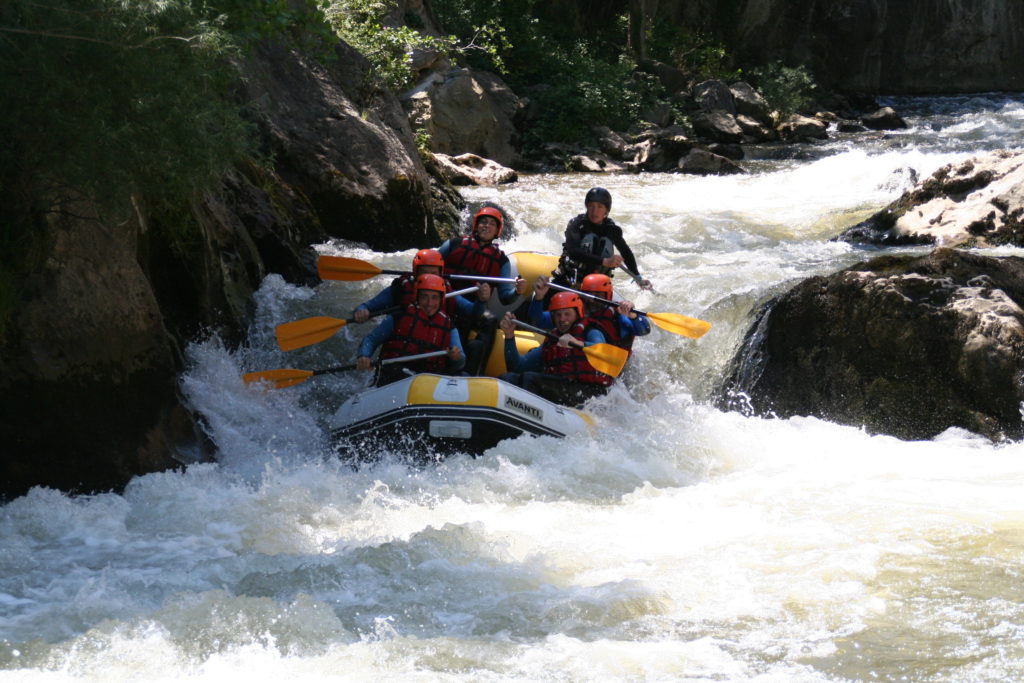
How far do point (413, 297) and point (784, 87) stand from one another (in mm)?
15376

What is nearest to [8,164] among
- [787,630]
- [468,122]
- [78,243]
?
[78,243]

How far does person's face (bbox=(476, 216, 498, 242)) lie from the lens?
7.70 meters

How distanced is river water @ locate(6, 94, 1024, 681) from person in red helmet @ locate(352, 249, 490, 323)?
2.08 feet

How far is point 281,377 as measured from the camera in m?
6.39

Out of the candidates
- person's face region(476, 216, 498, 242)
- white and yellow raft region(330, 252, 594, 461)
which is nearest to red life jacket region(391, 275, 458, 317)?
person's face region(476, 216, 498, 242)

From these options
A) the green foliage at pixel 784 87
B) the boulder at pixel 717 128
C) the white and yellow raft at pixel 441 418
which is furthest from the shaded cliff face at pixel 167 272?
the green foliage at pixel 784 87

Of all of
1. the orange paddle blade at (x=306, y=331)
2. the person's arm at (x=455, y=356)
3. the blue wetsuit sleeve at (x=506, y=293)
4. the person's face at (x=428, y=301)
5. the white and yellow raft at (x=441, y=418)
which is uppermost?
the person's face at (x=428, y=301)

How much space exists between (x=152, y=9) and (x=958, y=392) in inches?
176

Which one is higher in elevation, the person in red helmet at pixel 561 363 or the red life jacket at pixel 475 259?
Result: the red life jacket at pixel 475 259

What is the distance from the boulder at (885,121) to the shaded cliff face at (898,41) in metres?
4.51

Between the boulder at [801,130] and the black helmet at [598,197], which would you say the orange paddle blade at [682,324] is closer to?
the black helmet at [598,197]

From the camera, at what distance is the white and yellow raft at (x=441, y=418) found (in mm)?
5598

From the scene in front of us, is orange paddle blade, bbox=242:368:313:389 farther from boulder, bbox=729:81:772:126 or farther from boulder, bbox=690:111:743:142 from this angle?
boulder, bbox=729:81:772:126

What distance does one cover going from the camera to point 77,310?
16.4 feet
